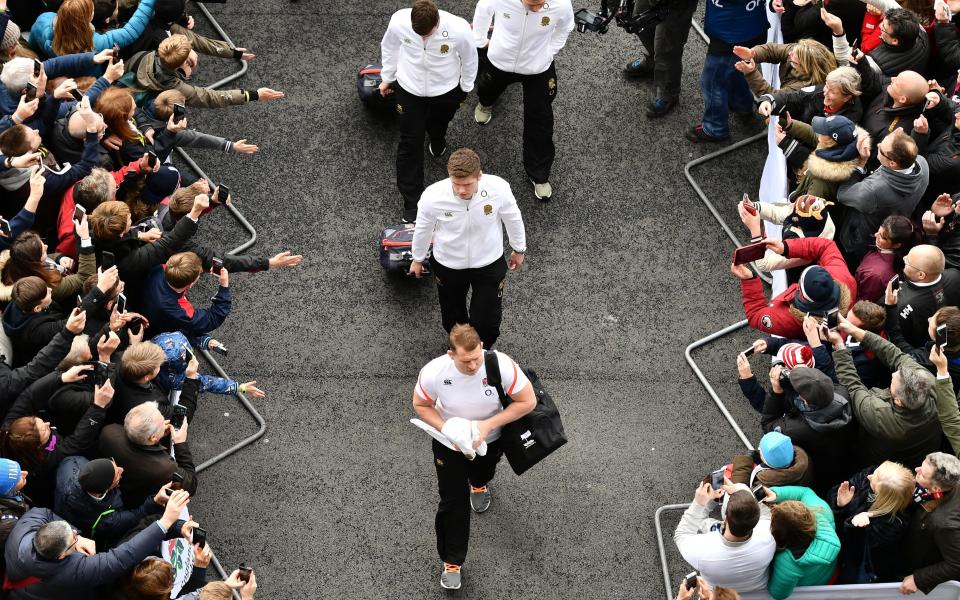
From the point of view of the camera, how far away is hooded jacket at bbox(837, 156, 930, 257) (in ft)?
20.9

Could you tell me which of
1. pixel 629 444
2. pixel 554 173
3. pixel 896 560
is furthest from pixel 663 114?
pixel 896 560

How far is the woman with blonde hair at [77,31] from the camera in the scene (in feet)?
22.8

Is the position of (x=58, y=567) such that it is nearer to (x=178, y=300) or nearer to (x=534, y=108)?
(x=178, y=300)

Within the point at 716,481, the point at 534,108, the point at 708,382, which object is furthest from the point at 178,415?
the point at 534,108

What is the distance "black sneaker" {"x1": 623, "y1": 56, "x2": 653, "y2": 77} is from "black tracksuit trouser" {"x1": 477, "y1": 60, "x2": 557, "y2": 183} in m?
1.11

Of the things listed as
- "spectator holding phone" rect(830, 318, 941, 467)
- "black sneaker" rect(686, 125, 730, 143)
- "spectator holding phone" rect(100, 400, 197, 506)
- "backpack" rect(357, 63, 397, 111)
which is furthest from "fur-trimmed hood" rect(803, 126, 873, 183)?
"spectator holding phone" rect(100, 400, 197, 506)

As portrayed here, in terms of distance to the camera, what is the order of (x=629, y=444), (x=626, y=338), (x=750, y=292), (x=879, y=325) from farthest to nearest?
(x=626, y=338)
(x=629, y=444)
(x=750, y=292)
(x=879, y=325)

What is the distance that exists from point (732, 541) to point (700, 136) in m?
4.02

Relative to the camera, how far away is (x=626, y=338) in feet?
23.9

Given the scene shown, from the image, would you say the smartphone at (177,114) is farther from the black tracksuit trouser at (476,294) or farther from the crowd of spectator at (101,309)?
the black tracksuit trouser at (476,294)

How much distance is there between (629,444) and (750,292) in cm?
124

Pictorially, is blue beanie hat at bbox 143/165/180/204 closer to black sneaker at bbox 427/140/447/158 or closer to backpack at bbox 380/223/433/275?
backpack at bbox 380/223/433/275

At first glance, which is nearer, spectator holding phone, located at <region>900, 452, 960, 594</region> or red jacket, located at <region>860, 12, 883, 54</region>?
spectator holding phone, located at <region>900, 452, 960, 594</region>

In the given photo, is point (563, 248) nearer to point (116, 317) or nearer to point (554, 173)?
point (554, 173)
